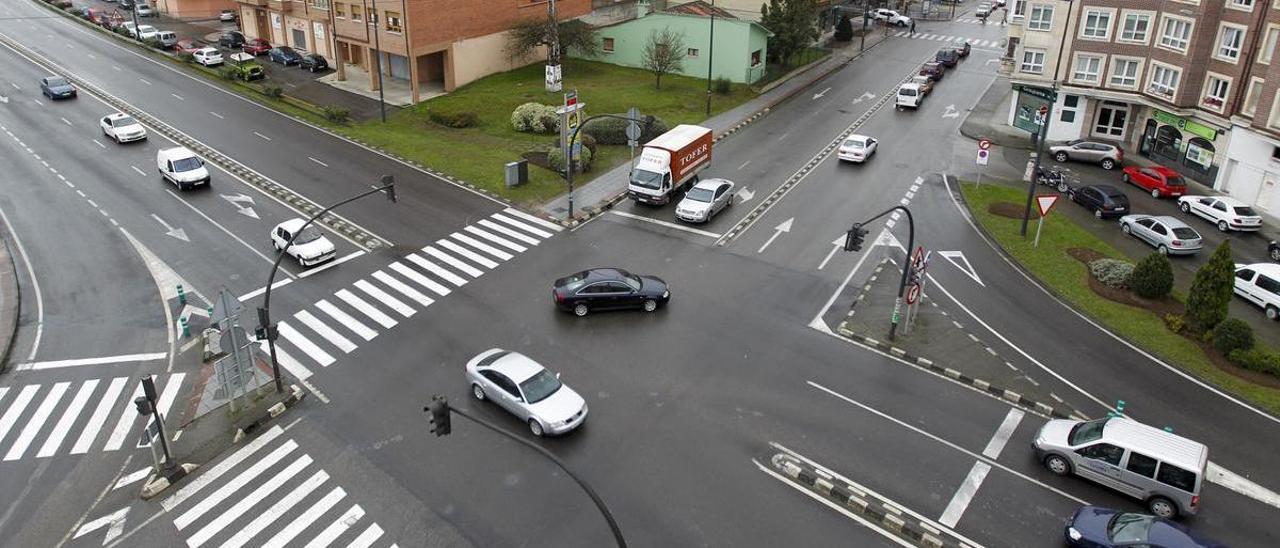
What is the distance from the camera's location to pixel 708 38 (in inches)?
Result: 2475

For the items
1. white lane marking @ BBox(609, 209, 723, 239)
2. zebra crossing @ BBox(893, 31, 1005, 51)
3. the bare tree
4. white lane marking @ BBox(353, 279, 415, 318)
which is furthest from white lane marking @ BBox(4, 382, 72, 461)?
zebra crossing @ BBox(893, 31, 1005, 51)

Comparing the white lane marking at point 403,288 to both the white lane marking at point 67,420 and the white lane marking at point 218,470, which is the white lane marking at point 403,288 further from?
the white lane marking at point 67,420

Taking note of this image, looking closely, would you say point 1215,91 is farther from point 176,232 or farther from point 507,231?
point 176,232

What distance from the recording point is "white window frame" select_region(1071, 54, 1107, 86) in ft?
160

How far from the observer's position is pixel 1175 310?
99.3 feet

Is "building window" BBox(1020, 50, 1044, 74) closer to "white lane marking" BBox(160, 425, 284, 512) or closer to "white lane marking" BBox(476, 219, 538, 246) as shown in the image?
"white lane marking" BBox(476, 219, 538, 246)

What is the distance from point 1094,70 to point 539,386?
43.5m

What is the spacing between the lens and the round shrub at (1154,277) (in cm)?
3044

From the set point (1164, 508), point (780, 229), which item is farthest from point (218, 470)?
point (780, 229)

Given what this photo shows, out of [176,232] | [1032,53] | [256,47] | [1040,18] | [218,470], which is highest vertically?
[1040,18]

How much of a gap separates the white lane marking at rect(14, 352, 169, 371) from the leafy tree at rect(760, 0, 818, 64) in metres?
51.1

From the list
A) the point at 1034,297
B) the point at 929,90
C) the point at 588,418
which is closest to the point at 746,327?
the point at 588,418

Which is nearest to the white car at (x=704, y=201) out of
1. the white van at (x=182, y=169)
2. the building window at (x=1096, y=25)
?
the white van at (x=182, y=169)

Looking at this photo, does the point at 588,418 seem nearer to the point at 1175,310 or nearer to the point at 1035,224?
the point at 1175,310
